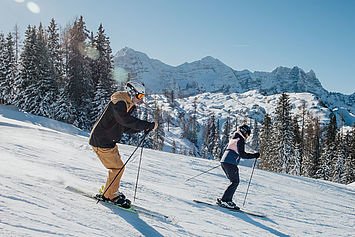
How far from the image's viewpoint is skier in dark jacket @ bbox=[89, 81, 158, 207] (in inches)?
153

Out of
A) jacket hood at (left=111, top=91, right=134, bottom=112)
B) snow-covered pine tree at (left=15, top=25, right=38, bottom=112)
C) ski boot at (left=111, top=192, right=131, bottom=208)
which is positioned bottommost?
ski boot at (left=111, top=192, right=131, bottom=208)

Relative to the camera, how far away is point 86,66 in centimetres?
3250

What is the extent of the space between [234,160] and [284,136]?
31069mm

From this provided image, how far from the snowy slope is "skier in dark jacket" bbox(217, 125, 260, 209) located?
0.40m

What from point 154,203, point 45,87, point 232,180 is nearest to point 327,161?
point 232,180

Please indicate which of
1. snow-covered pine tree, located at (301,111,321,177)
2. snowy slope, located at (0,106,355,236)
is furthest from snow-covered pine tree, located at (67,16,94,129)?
snow-covered pine tree, located at (301,111,321,177)

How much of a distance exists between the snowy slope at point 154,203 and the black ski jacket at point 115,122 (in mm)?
1026

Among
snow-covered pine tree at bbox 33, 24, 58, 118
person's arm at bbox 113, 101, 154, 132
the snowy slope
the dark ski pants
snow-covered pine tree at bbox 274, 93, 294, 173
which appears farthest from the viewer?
snow-covered pine tree at bbox 274, 93, 294, 173

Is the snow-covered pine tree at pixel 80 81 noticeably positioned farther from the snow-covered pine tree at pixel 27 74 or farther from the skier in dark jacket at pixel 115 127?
the skier in dark jacket at pixel 115 127

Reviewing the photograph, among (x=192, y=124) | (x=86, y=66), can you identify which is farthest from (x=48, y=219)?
(x=192, y=124)

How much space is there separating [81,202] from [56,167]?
282cm

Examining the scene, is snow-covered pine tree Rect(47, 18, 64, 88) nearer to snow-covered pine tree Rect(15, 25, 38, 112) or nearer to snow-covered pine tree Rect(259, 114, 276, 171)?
snow-covered pine tree Rect(15, 25, 38, 112)

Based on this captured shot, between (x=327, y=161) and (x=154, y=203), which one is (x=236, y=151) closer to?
(x=154, y=203)

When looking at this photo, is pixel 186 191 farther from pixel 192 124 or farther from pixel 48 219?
pixel 192 124
